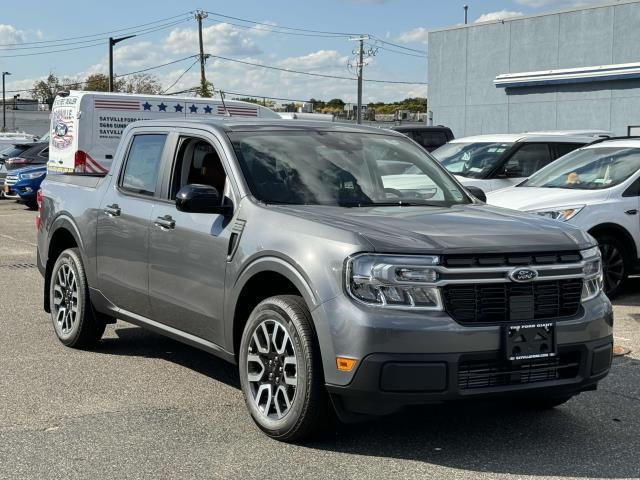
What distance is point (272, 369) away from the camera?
508 centimetres

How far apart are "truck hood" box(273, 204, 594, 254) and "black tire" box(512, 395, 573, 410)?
1.03m

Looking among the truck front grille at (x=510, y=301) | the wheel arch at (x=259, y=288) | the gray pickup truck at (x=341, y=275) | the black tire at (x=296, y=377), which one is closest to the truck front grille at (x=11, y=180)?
the gray pickup truck at (x=341, y=275)

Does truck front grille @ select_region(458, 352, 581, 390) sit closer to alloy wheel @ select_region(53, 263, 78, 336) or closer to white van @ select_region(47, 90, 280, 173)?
alloy wheel @ select_region(53, 263, 78, 336)

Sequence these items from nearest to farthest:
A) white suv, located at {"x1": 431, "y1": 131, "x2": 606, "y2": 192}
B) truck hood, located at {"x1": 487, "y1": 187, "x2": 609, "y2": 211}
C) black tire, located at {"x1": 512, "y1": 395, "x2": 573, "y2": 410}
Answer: black tire, located at {"x1": 512, "y1": 395, "x2": 573, "y2": 410} → truck hood, located at {"x1": 487, "y1": 187, "x2": 609, "y2": 211} → white suv, located at {"x1": 431, "y1": 131, "x2": 606, "y2": 192}

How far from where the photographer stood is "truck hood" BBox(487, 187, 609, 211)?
9.98 meters

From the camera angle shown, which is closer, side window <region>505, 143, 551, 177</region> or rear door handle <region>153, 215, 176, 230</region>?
rear door handle <region>153, 215, 176, 230</region>

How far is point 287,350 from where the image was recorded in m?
4.95

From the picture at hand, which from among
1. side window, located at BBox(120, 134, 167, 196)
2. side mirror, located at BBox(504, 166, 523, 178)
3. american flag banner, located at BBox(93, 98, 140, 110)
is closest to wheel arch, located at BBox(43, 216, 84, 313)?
side window, located at BBox(120, 134, 167, 196)

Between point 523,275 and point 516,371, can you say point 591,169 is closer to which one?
point 523,275

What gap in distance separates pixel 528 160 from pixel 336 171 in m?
8.53

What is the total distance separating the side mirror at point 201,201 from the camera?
5.43 metres

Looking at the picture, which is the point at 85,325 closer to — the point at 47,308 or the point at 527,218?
the point at 47,308

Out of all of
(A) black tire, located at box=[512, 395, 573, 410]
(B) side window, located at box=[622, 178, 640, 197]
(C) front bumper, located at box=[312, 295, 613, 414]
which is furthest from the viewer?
(B) side window, located at box=[622, 178, 640, 197]

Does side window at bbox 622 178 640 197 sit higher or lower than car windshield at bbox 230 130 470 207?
lower
